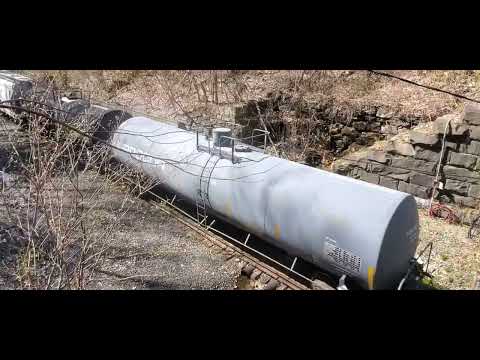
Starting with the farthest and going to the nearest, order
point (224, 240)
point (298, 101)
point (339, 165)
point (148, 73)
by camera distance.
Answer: point (148, 73) < point (298, 101) < point (339, 165) < point (224, 240)

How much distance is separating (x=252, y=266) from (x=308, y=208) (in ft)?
8.81

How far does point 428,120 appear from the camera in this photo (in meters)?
12.7

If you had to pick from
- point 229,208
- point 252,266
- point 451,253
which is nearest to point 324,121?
point 451,253

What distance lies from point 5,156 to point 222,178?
37.3 feet

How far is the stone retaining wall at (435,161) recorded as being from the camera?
10.8 m

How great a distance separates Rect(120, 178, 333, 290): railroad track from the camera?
834cm

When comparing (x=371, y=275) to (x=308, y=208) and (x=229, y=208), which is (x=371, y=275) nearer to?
(x=308, y=208)

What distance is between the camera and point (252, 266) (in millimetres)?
9117

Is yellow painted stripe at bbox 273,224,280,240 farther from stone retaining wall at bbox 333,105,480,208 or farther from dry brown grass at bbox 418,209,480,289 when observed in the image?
stone retaining wall at bbox 333,105,480,208

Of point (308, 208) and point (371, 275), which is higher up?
point (308, 208)

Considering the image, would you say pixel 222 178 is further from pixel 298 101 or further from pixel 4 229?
pixel 298 101

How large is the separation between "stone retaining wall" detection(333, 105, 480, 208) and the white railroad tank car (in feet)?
17.1

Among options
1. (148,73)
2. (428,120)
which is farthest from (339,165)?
(148,73)

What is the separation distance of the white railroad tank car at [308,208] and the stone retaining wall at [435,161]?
520 centimetres
